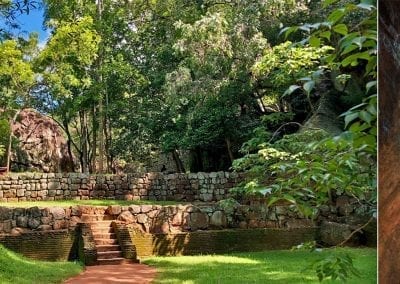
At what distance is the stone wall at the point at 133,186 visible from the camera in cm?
1469

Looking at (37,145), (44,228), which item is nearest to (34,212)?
(44,228)

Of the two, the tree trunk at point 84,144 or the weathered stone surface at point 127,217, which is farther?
the tree trunk at point 84,144

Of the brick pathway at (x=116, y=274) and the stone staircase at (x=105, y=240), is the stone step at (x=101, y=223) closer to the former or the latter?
the stone staircase at (x=105, y=240)

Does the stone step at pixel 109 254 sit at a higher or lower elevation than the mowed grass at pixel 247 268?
higher

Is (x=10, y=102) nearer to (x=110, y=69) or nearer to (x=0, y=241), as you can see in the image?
(x=110, y=69)

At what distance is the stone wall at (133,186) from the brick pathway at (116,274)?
6256 millimetres

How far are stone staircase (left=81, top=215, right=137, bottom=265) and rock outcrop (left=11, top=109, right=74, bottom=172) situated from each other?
891 cm

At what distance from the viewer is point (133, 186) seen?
15648mm

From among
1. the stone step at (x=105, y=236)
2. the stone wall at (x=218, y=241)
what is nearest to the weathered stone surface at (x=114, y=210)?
the stone step at (x=105, y=236)

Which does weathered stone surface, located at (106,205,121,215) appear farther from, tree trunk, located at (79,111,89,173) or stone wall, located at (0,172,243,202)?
tree trunk, located at (79,111,89,173)

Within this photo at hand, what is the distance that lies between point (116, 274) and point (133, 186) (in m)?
7.57

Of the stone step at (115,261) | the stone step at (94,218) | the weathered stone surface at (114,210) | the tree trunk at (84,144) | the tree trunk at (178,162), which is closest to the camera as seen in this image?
the stone step at (115,261)

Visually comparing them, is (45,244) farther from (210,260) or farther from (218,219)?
(218,219)

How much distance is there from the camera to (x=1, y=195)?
47.1ft
